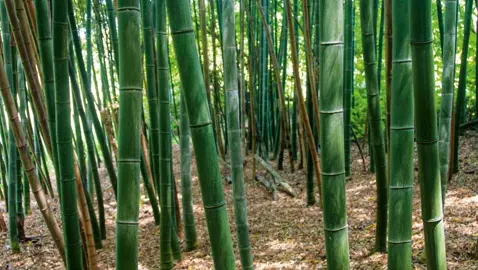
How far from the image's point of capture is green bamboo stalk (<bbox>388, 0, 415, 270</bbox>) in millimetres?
1419

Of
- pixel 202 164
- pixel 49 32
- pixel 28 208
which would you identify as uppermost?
pixel 49 32

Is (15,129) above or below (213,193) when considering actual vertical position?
above

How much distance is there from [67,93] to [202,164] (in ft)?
2.65

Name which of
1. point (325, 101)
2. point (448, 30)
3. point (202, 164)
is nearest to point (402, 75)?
point (325, 101)

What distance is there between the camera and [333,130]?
1.29 meters

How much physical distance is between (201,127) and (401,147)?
588mm

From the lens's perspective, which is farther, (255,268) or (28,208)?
(28,208)

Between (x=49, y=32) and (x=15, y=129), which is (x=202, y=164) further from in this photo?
(x=15, y=129)

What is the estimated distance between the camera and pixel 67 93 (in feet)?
5.91

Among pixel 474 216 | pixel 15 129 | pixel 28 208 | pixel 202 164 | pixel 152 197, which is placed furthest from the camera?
pixel 28 208

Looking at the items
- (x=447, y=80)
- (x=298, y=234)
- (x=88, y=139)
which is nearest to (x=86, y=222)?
(x=88, y=139)

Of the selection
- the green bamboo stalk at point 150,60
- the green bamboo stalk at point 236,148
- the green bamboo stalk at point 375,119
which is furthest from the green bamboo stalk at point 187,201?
the green bamboo stalk at point 375,119

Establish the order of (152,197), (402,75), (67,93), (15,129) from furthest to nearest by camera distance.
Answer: (152,197), (15,129), (67,93), (402,75)

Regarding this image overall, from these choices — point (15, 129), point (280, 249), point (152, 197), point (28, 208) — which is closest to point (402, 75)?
point (15, 129)
